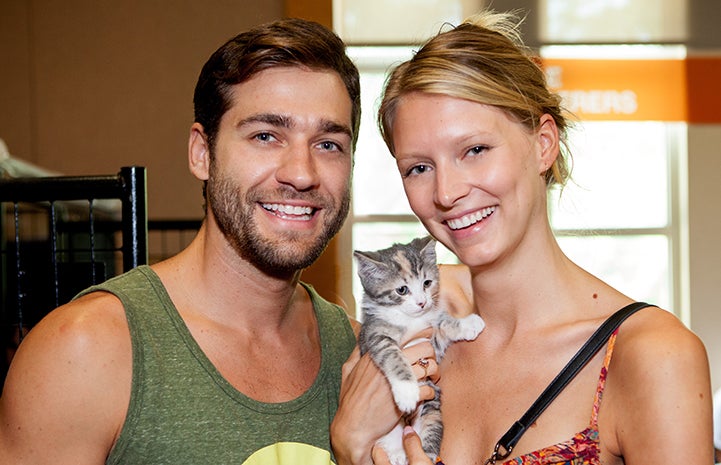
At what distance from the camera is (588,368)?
1.49 m

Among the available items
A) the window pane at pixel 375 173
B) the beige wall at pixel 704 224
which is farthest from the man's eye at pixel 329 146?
the beige wall at pixel 704 224

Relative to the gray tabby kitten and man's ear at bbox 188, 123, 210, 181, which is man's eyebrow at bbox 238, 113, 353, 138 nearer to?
man's ear at bbox 188, 123, 210, 181

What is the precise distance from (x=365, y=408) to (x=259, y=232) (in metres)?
0.44

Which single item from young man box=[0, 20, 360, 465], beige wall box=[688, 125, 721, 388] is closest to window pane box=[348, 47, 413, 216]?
beige wall box=[688, 125, 721, 388]

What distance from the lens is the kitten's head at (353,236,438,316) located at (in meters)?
1.97

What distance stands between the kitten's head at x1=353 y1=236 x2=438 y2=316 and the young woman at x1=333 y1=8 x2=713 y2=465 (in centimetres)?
22

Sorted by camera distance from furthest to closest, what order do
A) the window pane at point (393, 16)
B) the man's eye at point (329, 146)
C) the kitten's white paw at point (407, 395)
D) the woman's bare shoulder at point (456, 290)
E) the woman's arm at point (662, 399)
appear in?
the window pane at point (393, 16)
the woman's bare shoulder at point (456, 290)
the man's eye at point (329, 146)
the kitten's white paw at point (407, 395)
the woman's arm at point (662, 399)

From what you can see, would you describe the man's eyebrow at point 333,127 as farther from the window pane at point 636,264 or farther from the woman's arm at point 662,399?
the window pane at point 636,264

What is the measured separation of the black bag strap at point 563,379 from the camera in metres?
1.46

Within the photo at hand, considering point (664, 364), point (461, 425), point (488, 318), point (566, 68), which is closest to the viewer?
point (664, 364)

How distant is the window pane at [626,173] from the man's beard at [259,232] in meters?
A: 4.38

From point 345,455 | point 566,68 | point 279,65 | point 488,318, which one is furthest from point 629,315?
point 566,68

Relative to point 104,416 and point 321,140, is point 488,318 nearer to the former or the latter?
point 321,140

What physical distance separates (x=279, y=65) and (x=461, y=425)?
871mm
